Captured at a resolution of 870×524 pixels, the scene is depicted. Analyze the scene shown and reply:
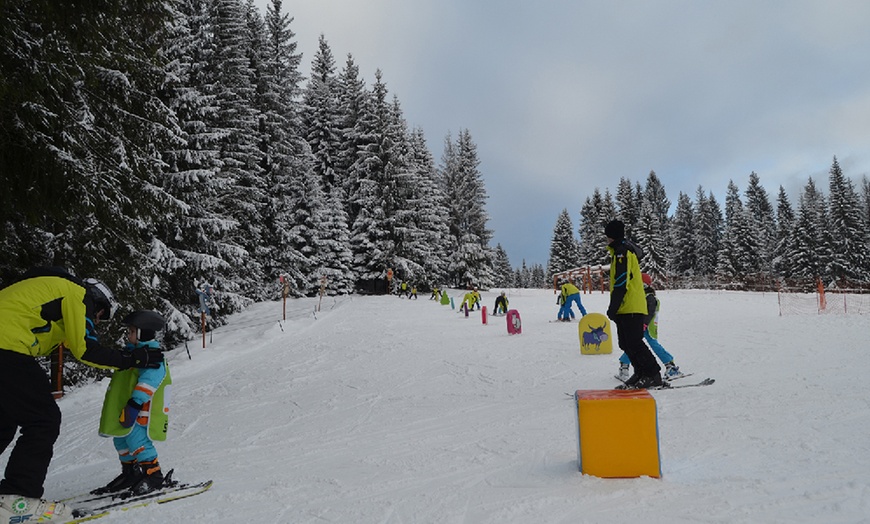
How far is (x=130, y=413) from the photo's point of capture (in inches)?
168

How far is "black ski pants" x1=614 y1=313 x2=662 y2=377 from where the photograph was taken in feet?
21.6

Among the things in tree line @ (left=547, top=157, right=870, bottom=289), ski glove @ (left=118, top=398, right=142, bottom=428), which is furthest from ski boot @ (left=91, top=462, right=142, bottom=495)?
tree line @ (left=547, top=157, right=870, bottom=289)

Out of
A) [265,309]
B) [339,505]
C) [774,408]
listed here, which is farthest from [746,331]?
[265,309]

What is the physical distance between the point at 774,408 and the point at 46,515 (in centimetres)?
698

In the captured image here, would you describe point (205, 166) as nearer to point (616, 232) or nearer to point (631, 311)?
point (616, 232)

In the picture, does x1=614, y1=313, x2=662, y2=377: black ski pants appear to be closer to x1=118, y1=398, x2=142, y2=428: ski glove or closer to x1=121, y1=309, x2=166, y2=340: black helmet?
x1=121, y1=309, x2=166, y2=340: black helmet

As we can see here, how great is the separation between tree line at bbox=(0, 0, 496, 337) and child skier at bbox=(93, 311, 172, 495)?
120 inches

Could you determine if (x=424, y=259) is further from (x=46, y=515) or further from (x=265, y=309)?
(x=46, y=515)

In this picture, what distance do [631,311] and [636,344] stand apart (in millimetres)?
466

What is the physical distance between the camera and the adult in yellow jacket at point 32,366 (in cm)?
342

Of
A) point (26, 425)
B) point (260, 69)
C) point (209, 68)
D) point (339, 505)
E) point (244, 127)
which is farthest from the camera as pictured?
point (260, 69)

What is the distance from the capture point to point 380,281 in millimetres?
37438

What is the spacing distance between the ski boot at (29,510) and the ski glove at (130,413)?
2.44 feet

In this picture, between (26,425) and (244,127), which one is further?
(244,127)
